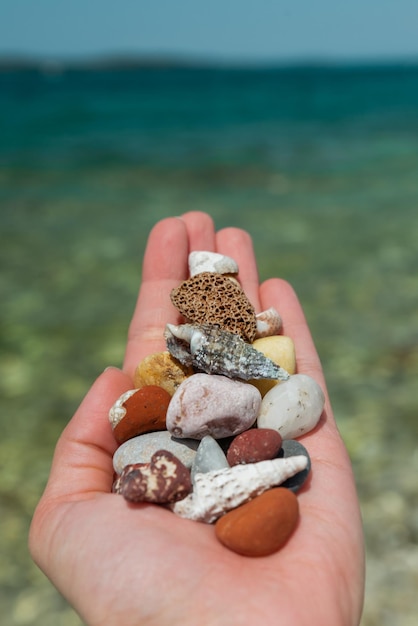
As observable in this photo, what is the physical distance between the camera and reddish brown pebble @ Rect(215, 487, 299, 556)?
1838 mm

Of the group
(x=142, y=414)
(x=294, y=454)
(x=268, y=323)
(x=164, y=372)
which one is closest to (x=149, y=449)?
(x=142, y=414)

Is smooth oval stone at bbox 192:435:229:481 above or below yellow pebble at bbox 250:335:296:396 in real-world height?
below

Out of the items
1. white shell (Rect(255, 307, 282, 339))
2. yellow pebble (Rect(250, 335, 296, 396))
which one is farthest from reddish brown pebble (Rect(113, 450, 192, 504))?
white shell (Rect(255, 307, 282, 339))

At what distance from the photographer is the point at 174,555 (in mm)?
1774

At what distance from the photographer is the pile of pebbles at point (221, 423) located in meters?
1.95

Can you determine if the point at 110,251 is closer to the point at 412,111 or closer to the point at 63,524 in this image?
the point at 63,524

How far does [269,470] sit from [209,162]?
38.1ft

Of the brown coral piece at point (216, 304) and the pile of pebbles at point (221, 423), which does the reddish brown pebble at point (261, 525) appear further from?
the brown coral piece at point (216, 304)

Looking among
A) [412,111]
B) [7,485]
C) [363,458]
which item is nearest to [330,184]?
[363,458]

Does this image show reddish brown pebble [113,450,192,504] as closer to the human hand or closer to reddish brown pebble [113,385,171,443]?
the human hand

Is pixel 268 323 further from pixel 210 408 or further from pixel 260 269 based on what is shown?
pixel 260 269

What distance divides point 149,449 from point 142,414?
136mm

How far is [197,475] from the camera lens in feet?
6.82

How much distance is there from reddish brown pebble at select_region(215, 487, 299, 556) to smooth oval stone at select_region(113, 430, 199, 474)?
14.5 inches
